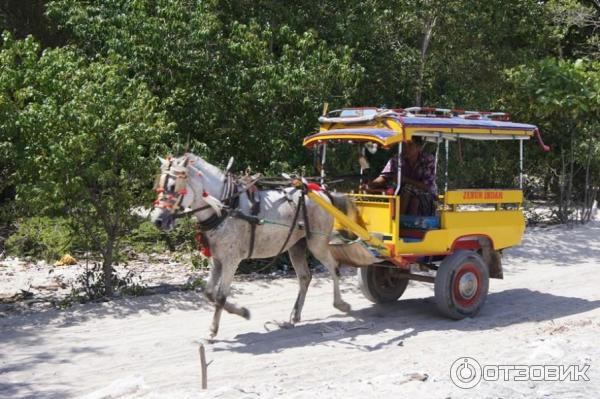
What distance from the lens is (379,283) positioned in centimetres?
953

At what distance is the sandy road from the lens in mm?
5887

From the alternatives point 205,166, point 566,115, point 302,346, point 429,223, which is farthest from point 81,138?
point 566,115

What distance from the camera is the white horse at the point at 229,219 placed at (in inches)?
288

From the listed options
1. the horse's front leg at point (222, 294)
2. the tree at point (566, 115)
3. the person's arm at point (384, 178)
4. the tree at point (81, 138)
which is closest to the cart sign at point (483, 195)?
the person's arm at point (384, 178)

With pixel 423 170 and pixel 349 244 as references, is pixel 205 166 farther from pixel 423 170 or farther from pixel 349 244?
pixel 423 170

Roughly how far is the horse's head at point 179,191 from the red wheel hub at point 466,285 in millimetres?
3118

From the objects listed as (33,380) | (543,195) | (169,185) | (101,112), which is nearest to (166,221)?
(169,185)

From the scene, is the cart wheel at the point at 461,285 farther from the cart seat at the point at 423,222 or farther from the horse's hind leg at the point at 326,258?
the horse's hind leg at the point at 326,258

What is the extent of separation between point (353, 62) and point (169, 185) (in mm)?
7699

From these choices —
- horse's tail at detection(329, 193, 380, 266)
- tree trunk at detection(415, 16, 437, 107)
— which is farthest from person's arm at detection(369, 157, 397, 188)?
tree trunk at detection(415, 16, 437, 107)

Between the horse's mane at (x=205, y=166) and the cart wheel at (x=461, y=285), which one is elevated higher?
the horse's mane at (x=205, y=166)

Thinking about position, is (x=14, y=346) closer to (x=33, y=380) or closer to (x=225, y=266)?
(x=33, y=380)

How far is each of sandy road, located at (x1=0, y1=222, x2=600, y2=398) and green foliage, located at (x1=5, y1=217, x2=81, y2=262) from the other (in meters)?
1.81

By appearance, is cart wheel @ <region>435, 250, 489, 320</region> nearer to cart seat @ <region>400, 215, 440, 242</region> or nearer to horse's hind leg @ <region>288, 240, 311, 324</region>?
cart seat @ <region>400, 215, 440, 242</region>
